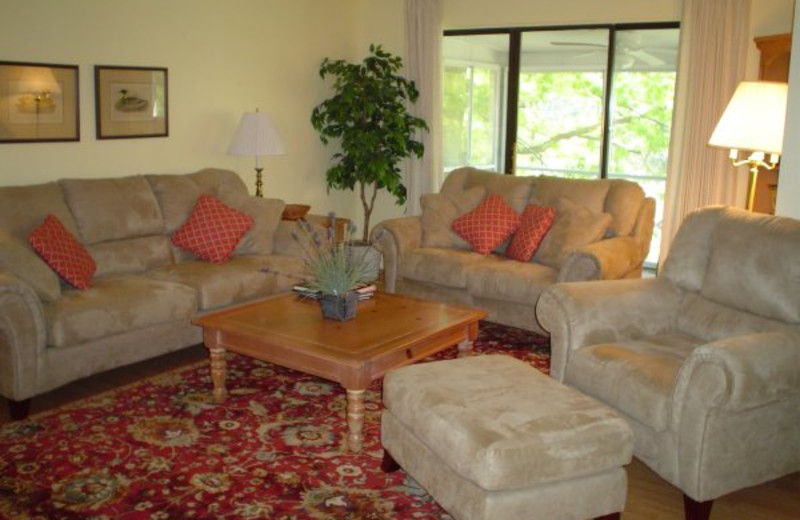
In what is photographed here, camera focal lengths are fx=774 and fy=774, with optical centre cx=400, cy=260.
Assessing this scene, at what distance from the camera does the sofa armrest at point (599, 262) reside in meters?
4.31

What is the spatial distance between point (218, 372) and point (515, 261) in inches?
81.2

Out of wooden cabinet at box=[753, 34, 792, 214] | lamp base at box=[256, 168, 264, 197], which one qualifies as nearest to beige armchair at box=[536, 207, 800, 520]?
wooden cabinet at box=[753, 34, 792, 214]

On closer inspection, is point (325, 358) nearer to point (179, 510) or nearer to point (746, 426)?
point (179, 510)

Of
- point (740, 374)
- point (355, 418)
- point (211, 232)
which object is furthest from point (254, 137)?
point (740, 374)

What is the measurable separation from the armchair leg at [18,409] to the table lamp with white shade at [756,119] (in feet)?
11.7

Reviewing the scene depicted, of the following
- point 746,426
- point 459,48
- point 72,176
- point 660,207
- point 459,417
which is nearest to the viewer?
point 459,417

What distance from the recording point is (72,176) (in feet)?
15.8

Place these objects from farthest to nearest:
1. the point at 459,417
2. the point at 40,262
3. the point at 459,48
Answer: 1. the point at 459,48
2. the point at 40,262
3. the point at 459,417

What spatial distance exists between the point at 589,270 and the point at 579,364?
1260mm

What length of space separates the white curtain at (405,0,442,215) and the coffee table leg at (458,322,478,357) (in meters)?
3.14

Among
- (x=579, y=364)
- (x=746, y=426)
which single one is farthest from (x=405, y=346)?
(x=746, y=426)

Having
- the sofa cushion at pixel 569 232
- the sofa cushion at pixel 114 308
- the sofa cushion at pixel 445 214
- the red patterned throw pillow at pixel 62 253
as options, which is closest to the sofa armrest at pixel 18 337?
the sofa cushion at pixel 114 308

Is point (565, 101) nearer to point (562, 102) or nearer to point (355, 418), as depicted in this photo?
point (562, 102)

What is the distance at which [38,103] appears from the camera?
4547 millimetres
